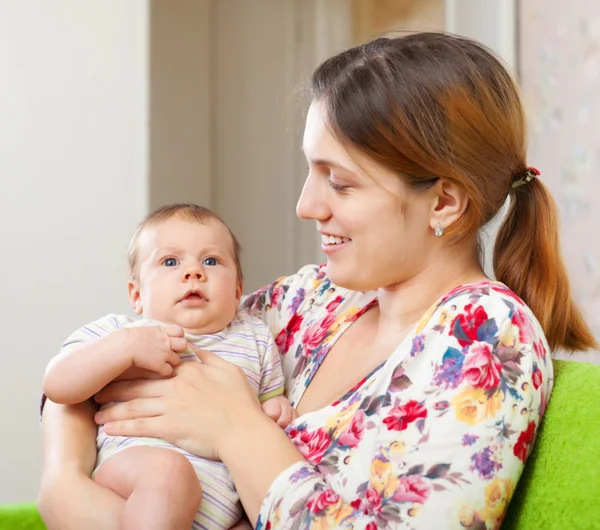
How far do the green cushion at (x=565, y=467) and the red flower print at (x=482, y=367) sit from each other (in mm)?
140

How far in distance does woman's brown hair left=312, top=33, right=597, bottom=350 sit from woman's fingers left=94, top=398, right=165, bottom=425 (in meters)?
0.57

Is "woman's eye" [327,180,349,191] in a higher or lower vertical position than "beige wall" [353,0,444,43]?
lower

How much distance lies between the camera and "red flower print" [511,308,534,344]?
115 cm

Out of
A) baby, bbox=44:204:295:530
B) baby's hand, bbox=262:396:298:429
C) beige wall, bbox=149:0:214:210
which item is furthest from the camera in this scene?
beige wall, bbox=149:0:214:210

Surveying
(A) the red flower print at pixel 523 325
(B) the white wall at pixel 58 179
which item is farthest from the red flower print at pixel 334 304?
(B) the white wall at pixel 58 179

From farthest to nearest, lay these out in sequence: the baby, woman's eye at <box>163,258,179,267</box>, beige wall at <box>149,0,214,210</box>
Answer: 1. beige wall at <box>149,0,214,210</box>
2. woman's eye at <box>163,258,179,267</box>
3. the baby

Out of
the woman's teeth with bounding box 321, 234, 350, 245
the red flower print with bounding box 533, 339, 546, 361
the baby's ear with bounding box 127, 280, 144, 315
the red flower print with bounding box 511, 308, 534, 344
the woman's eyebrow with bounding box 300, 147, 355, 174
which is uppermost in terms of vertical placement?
the woman's eyebrow with bounding box 300, 147, 355, 174

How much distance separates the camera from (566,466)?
1099 mm

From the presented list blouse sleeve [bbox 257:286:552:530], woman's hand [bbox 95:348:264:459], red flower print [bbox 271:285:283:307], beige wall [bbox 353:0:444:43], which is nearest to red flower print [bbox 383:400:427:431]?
blouse sleeve [bbox 257:286:552:530]

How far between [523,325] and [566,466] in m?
0.20

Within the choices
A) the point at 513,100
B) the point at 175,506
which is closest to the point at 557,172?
the point at 513,100

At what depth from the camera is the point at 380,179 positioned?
1338mm

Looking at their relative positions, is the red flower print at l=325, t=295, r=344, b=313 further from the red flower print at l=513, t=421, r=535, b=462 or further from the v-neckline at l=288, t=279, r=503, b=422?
the red flower print at l=513, t=421, r=535, b=462

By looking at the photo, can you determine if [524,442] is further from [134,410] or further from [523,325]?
[134,410]
